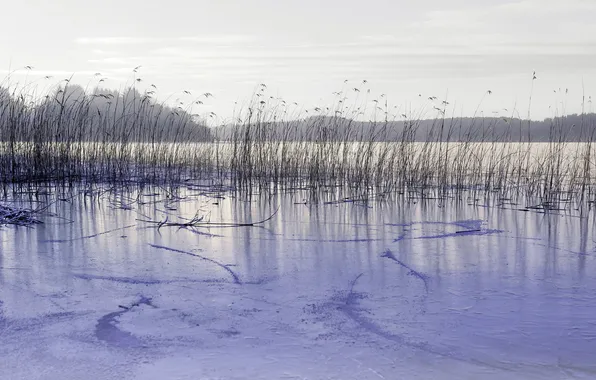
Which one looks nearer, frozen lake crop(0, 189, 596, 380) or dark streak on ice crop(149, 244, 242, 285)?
frozen lake crop(0, 189, 596, 380)

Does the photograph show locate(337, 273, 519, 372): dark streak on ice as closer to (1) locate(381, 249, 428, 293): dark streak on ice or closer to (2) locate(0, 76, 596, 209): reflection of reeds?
(1) locate(381, 249, 428, 293): dark streak on ice

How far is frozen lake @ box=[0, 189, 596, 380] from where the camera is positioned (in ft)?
5.22

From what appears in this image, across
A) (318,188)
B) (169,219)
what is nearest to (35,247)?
(169,219)

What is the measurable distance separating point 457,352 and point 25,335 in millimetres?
1244

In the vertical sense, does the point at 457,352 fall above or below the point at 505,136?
below

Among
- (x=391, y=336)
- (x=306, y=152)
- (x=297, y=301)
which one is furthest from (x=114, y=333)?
(x=306, y=152)

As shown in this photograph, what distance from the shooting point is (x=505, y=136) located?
6012 mm

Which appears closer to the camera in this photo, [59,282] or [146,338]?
[146,338]

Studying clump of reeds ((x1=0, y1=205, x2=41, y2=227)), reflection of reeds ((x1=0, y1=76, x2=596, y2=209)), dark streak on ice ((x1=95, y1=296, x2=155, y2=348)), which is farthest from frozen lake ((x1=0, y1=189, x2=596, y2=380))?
reflection of reeds ((x1=0, y1=76, x2=596, y2=209))

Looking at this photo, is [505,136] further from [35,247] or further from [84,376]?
[84,376]

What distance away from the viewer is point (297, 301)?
218cm

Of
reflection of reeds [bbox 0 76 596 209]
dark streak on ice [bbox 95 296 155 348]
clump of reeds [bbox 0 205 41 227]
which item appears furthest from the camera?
reflection of reeds [bbox 0 76 596 209]

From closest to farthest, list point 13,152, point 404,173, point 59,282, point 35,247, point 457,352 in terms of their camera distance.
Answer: point 457,352
point 59,282
point 35,247
point 13,152
point 404,173

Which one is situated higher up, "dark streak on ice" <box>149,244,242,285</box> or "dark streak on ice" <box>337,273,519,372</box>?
"dark streak on ice" <box>149,244,242,285</box>
